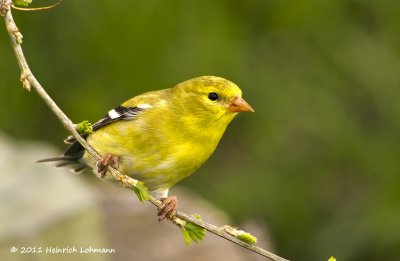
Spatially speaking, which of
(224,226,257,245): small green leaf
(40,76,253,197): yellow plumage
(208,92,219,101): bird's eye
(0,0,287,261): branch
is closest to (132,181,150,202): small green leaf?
(0,0,287,261): branch

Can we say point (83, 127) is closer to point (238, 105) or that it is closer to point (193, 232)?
point (193, 232)

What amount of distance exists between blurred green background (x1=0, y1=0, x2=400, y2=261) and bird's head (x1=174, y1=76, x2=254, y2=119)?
120 inches

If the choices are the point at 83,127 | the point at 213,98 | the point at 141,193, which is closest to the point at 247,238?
the point at 141,193

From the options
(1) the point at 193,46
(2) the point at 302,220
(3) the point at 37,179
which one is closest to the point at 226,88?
(3) the point at 37,179

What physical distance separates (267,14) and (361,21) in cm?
100

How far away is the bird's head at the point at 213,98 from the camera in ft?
13.7

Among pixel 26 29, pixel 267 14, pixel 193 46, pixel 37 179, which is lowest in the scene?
pixel 37 179

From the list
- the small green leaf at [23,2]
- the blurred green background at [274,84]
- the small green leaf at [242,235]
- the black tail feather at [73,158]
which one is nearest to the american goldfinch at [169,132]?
the black tail feather at [73,158]

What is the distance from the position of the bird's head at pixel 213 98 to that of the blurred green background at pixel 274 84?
9.98 ft

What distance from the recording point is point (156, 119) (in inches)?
170

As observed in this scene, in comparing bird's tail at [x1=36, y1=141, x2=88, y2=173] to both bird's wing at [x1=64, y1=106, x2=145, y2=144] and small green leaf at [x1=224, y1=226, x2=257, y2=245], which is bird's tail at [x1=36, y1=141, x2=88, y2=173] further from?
small green leaf at [x1=224, y1=226, x2=257, y2=245]

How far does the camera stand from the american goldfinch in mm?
4145

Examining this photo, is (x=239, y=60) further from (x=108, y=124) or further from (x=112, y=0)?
(x=108, y=124)

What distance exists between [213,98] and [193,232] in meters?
1.36
